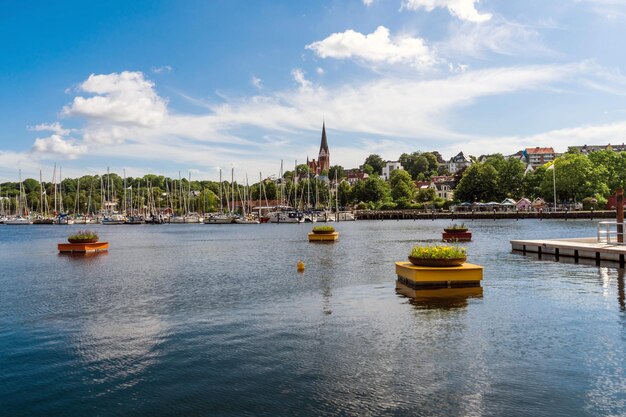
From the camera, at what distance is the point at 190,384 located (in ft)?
42.5

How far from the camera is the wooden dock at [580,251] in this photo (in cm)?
3678

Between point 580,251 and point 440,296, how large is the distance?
21.9m

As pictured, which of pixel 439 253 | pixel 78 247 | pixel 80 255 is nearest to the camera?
pixel 439 253

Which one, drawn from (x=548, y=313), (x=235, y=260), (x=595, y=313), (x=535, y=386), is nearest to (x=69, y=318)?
(x=535, y=386)

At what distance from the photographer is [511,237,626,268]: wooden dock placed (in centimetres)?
3678

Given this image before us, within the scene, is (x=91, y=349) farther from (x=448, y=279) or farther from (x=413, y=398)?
(x=448, y=279)

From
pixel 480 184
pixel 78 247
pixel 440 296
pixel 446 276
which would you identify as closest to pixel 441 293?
pixel 440 296

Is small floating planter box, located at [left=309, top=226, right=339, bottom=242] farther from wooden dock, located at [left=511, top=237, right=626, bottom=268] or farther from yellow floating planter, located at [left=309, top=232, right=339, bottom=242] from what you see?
wooden dock, located at [left=511, top=237, right=626, bottom=268]

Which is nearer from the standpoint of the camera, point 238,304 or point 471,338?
point 471,338

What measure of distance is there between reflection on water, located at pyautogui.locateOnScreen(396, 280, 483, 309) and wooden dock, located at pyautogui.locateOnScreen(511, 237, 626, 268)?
54.5 feet

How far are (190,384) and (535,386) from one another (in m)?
8.36

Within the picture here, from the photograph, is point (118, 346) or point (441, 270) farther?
point (441, 270)

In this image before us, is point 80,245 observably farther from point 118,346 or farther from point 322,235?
point 118,346

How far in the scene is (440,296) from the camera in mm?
23781
